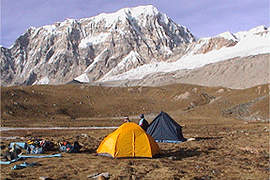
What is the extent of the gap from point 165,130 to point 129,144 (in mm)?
6249

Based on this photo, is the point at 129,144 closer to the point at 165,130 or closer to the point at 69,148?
the point at 69,148

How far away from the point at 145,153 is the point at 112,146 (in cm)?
158

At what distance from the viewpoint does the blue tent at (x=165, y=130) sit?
1778cm

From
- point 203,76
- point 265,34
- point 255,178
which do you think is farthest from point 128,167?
point 265,34

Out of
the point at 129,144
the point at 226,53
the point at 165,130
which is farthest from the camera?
the point at 226,53

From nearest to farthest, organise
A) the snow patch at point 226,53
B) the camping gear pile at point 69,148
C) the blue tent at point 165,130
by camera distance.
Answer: the camping gear pile at point 69,148 → the blue tent at point 165,130 → the snow patch at point 226,53

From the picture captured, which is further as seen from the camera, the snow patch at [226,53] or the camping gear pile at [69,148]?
the snow patch at [226,53]

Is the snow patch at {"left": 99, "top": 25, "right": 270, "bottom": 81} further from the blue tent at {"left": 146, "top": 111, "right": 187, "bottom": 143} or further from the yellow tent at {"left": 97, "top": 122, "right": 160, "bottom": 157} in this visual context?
the yellow tent at {"left": 97, "top": 122, "right": 160, "bottom": 157}

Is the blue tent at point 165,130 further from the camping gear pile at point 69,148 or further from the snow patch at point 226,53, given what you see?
the snow patch at point 226,53

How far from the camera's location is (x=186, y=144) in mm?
16641

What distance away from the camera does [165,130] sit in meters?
18.1

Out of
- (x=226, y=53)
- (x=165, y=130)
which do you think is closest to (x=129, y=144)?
(x=165, y=130)

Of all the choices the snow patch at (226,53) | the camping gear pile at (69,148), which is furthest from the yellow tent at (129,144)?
the snow patch at (226,53)

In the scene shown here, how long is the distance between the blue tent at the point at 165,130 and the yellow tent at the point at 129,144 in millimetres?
5117
